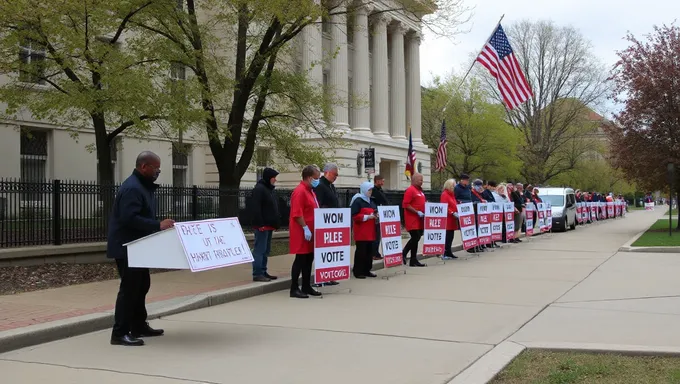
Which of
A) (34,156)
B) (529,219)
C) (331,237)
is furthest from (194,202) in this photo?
(529,219)

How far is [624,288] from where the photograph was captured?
37.9 feet

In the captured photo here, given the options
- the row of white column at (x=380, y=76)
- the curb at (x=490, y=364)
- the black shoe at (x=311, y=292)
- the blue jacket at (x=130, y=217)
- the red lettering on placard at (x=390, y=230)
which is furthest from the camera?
the row of white column at (x=380, y=76)

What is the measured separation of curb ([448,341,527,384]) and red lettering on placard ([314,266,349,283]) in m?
4.57

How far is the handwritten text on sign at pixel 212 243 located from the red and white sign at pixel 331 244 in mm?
2943

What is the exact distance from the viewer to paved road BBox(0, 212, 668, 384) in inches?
241

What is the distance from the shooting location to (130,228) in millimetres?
7191

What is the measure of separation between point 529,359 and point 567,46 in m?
57.0

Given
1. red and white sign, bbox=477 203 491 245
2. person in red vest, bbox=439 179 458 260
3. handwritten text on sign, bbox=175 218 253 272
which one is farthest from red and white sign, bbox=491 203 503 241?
handwritten text on sign, bbox=175 218 253 272

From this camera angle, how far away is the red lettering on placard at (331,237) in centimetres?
1108

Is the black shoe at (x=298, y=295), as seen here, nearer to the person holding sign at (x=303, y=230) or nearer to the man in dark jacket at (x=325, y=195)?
the person holding sign at (x=303, y=230)

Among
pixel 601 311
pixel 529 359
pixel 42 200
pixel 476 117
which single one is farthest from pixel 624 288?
pixel 476 117

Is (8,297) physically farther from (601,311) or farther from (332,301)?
(601,311)

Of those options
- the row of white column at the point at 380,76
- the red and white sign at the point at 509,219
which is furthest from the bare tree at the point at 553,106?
the red and white sign at the point at 509,219

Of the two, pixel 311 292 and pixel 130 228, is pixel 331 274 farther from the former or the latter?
pixel 130 228
